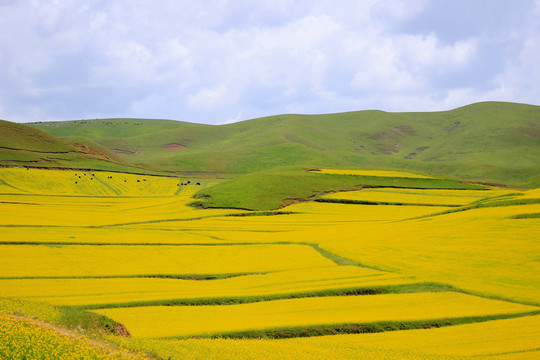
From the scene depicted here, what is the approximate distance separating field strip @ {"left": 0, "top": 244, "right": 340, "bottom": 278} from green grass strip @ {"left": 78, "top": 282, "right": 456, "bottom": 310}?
7.26 m

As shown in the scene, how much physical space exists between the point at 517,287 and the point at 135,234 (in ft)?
123

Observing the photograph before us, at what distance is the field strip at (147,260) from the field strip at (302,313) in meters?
9.49

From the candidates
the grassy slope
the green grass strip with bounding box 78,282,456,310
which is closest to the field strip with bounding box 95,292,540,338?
the green grass strip with bounding box 78,282,456,310

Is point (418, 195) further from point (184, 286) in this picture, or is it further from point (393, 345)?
point (393, 345)

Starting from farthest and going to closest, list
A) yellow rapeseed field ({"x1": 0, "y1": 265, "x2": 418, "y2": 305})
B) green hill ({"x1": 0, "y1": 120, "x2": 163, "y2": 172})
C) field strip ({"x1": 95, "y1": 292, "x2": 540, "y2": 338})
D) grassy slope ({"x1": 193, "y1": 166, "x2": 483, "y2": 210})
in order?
green hill ({"x1": 0, "y1": 120, "x2": 163, "y2": 172}) → grassy slope ({"x1": 193, "y1": 166, "x2": 483, "y2": 210}) → yellow rapeseed field ({"x1": 0, "y1": 265, "x2": 418, "y2": 305}) → field strip ({"x1": 95, "y1": 292, "x2": 540, "y2": 338})

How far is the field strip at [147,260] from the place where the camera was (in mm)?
32250

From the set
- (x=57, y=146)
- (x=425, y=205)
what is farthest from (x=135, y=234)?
(x=57, y=146)

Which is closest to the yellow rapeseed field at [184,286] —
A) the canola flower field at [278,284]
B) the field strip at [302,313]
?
the canola flower field at [278,284]

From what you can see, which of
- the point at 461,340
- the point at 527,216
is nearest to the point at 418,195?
the point at 527,216

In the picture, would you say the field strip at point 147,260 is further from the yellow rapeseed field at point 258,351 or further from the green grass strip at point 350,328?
the yellow rapeseed field at point 258,351

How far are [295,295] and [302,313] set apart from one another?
138 inches

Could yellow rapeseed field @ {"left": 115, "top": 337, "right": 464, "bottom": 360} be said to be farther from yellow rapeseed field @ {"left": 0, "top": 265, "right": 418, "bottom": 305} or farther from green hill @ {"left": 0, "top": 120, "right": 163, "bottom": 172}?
green hill @ {"left": 0, "top": 120, "right": 163, "bottom": 172}

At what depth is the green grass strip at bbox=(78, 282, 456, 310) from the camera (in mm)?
A: 24391

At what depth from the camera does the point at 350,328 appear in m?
21.9
